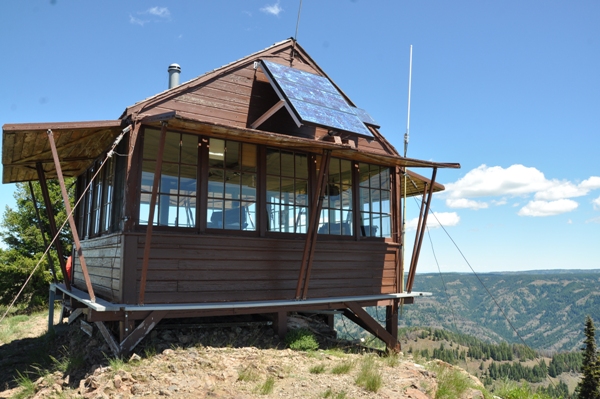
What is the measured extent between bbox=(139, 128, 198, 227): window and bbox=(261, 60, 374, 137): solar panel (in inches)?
74.8

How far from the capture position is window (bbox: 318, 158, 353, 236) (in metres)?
9.68

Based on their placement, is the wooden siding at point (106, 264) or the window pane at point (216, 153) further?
the window pane at point (216, 153)

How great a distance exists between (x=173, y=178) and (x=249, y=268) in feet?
6.64

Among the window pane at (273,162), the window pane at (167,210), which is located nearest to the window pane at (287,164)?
the window pane at (273,162)

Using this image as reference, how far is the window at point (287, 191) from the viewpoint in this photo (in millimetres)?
8891

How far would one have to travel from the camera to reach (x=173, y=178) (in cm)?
790

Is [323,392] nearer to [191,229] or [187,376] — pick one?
[187,376]

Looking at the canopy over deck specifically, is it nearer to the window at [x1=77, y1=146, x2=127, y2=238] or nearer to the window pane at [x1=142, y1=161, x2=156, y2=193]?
the window at [x1=77, y1=146, x2=127, y2=238]

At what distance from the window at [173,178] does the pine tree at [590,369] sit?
85.6ft

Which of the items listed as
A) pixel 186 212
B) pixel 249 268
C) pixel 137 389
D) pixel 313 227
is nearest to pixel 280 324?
pixel 249 268

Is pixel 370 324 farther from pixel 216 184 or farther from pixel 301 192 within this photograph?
pixel 216 184

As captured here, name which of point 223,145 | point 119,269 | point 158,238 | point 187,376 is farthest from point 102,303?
point 223,145

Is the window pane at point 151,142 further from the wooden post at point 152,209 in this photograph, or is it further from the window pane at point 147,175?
the wooden post at point 152,209

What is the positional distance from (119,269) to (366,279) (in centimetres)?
500
